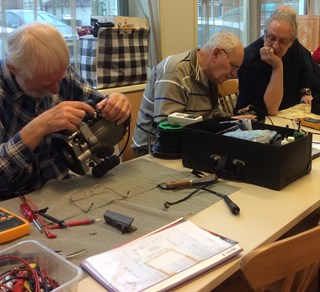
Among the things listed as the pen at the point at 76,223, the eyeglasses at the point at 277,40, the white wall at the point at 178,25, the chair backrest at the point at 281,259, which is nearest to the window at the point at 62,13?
the white wall at the point at 178,25

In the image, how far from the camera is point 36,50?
1301 mm

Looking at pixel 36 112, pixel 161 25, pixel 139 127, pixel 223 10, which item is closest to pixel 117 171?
pixel 36 112

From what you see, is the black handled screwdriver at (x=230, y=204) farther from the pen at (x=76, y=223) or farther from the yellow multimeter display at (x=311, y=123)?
the yellow multimeter display at (x=311, y=123)

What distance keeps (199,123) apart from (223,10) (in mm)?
2374

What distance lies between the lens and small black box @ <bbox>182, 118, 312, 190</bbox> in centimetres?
128

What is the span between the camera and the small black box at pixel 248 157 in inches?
50.4

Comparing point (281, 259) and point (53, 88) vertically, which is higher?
point (53, 88)

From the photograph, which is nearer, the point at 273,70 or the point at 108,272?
the point at 108,272

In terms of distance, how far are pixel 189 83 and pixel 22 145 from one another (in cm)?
87

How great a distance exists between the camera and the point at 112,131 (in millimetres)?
1407

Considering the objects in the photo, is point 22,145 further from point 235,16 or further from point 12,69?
point 235,16

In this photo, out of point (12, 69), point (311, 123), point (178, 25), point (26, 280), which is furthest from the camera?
point (178, 25)

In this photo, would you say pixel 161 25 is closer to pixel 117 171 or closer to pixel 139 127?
pixel 139 127

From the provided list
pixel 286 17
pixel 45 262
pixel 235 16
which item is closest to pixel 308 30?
pixel 235 16
